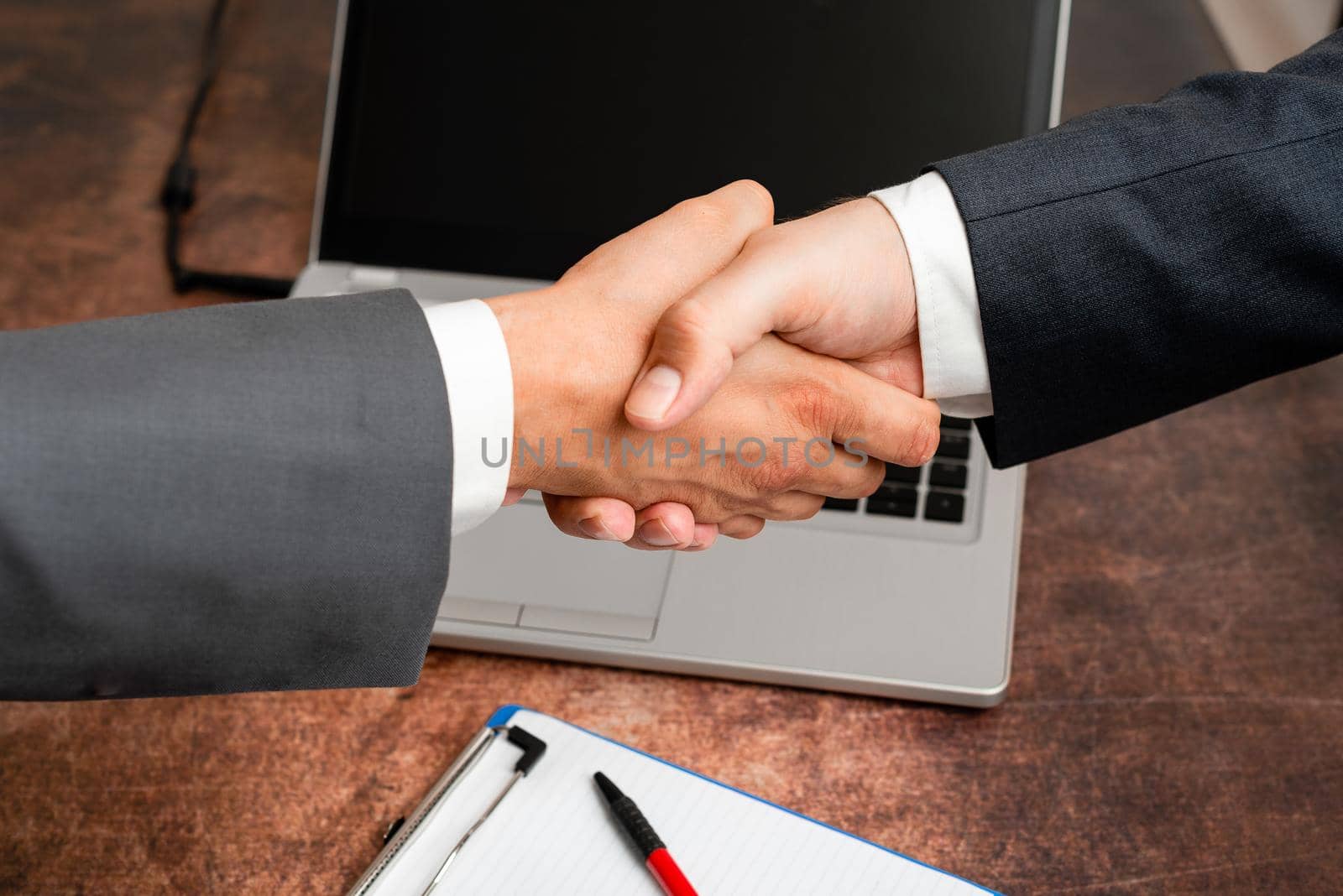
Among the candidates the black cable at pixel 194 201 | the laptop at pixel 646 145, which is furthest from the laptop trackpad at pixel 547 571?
the black cable at pixel 194 201

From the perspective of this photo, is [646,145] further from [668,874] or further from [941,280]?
[668,874]

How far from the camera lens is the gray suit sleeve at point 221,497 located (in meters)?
0.55

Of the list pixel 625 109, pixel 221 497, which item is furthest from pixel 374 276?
pixel 221 497

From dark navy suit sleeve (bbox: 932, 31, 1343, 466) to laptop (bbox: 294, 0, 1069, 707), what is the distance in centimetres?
18

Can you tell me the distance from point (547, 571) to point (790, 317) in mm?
267

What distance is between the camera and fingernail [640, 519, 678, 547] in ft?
2.56

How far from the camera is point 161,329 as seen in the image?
0.59 metres

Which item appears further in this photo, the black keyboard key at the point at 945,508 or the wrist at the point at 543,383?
the black keyboard key at the point at 945,508

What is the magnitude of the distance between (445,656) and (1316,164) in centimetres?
66

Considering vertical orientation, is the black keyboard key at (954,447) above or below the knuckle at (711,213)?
below

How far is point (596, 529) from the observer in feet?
2.49

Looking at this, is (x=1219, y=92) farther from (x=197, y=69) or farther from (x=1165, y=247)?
(x=197, y=69)

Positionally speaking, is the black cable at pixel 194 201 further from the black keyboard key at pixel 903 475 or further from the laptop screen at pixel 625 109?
the black keyboard key at pixel 903 475

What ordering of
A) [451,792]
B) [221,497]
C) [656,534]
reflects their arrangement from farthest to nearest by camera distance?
[656,534], [451,792], [221,497]
